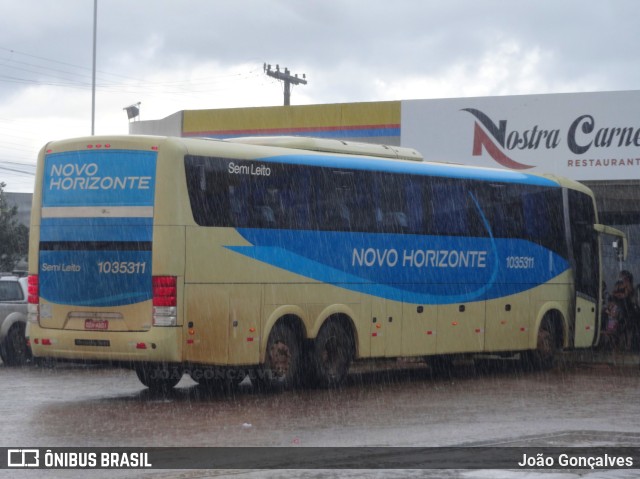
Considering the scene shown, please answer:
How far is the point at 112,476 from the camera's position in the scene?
32.6 ft

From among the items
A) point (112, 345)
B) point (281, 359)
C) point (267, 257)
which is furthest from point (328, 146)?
point (112, 345)

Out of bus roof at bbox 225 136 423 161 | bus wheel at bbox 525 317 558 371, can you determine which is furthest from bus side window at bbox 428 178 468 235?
bus wheel at bbox 525 317 558 371

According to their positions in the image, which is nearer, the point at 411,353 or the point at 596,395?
the point at 596,395

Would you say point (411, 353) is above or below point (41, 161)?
below

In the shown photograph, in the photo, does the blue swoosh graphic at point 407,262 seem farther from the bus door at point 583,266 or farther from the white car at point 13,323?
the white car at point 13,323

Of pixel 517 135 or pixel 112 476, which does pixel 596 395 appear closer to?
pixel 112 476

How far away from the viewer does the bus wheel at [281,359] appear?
1756 centimetres

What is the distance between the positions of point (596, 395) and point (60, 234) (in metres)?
7.78

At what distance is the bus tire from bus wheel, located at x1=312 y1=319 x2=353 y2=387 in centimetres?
710

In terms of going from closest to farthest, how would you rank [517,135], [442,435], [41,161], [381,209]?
[442,435] < [41,161] < [381,209] < [517,135]

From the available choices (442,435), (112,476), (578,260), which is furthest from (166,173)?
(578,260)

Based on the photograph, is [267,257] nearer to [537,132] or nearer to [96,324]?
[96,324]

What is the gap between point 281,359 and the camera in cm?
1767

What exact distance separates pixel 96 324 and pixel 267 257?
8.31 feet
